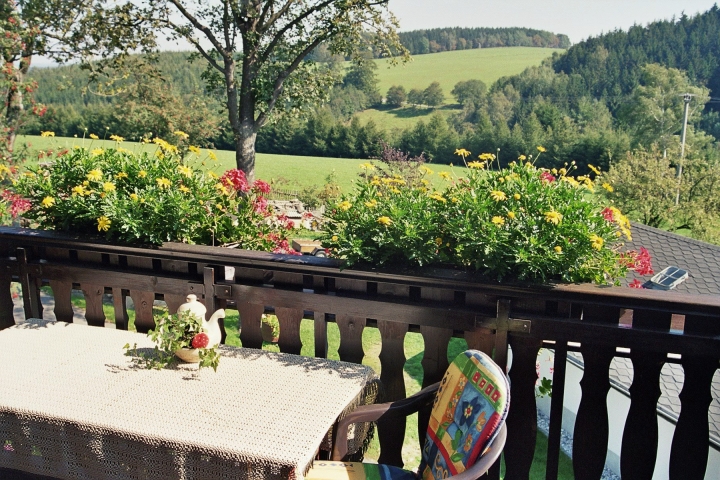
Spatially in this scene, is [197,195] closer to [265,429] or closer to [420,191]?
[420,191]

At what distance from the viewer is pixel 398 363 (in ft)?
6.50

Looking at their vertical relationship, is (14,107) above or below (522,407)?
above

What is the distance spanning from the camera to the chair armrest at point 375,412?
1.70 meters

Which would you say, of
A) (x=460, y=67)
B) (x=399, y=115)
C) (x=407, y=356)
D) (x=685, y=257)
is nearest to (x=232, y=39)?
(x=407, y=356)

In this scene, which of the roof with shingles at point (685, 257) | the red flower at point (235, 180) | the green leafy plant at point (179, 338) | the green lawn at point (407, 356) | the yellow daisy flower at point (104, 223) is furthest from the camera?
the roof with shingles at point (685, 257)

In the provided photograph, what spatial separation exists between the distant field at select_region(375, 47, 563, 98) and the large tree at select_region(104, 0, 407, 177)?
1547 inches

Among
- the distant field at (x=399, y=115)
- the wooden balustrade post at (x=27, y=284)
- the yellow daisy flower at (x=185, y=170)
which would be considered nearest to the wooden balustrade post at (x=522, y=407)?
the yellow daisy flower at (x=185, y=170)

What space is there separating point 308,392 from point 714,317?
115 centimetres

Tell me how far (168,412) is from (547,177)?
1.37 m

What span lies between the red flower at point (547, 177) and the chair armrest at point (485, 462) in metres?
0.85

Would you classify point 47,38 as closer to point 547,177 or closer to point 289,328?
point 289,328

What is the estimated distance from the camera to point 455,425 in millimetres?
1529

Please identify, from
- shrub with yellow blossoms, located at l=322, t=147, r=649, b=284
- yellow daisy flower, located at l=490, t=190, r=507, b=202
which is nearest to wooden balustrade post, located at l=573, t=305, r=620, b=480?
shrub with yellow blossoms, located at l=322, t=147, r=649, b=284

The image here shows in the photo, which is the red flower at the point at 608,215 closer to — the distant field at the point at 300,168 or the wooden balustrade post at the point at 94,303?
the wooden balustrade post at the point at 94,303
